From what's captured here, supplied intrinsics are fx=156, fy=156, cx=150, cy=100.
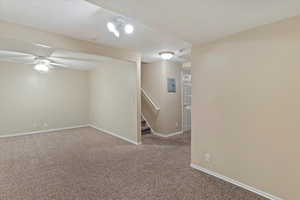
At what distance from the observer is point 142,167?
2.89 m

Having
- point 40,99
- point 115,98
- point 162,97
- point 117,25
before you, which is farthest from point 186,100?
point 40,99

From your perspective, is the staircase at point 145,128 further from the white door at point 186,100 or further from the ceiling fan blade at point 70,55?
the ceiling fan blade at point 70,55

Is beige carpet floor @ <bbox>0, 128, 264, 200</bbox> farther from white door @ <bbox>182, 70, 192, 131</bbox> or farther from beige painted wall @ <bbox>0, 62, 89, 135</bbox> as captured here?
white door @ <bbox>182, 70, 192, 131</bbox>

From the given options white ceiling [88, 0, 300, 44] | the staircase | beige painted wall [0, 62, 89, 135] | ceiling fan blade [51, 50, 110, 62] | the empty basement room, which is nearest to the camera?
white ceiling [88, 0, 300, 44]

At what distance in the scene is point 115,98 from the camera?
4.94m

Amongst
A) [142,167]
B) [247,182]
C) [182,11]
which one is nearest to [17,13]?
[182,11]

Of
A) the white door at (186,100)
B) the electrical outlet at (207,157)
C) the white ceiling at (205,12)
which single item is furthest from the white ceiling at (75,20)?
the white door at (186,100)

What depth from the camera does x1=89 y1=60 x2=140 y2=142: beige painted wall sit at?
4.27 meters

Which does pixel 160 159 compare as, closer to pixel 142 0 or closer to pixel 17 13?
pixel 142 0

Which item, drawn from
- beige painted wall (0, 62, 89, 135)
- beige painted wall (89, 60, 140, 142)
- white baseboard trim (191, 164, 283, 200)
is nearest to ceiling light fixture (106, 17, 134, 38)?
beige painted wall (89, 60, 140, 142)

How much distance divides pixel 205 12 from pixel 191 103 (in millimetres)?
1603

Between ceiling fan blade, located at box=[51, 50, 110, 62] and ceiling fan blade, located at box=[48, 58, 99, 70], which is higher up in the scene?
ceiling fan blade, located at box=[48, 58, 99, 70]

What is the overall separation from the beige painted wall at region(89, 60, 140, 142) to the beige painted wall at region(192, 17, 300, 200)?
6.55ft

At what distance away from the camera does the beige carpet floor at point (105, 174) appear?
2.12 m
